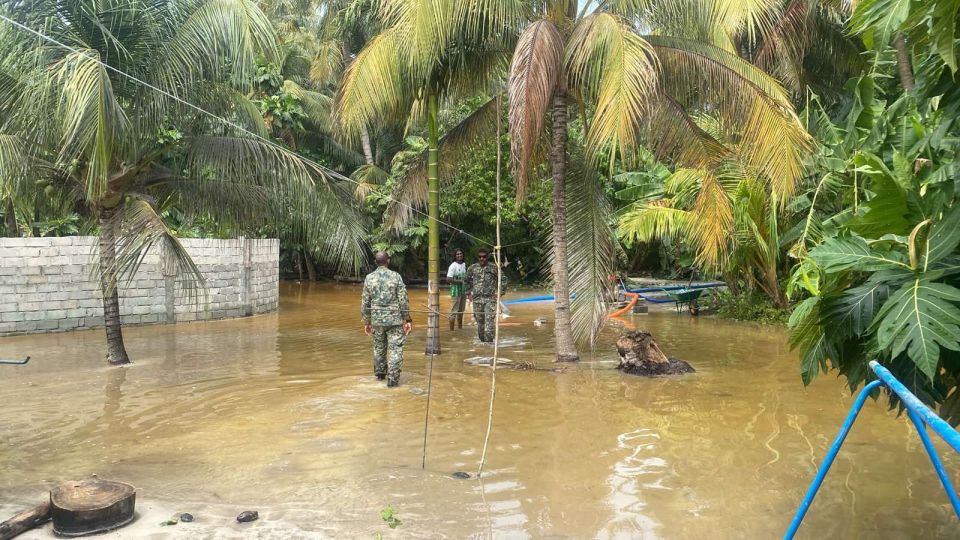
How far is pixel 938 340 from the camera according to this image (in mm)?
3158

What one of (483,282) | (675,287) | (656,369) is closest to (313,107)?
(675,287)

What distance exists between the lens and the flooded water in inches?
187

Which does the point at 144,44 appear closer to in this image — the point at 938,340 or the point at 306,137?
the point at 938,340

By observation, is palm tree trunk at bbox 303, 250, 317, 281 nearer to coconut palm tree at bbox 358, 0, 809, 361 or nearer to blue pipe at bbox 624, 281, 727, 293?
blue pipe at bbox 624, 281, 727, 293

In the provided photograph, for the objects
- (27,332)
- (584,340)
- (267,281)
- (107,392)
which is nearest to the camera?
(107,392)

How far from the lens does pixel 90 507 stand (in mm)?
4344

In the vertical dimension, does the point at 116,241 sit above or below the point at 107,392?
above

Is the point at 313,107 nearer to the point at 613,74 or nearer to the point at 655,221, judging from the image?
the point at 655,221

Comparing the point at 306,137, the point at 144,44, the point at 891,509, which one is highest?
the point at 306,137

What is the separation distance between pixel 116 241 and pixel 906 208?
31.0 feet

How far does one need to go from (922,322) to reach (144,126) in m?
9.55

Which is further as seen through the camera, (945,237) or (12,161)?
(12,161)

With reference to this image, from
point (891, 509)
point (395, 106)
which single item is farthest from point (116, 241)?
point (891, 509)

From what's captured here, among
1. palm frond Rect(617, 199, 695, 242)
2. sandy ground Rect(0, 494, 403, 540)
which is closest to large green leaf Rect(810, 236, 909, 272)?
sandy ground Rect(0, 494, 403, 540)
